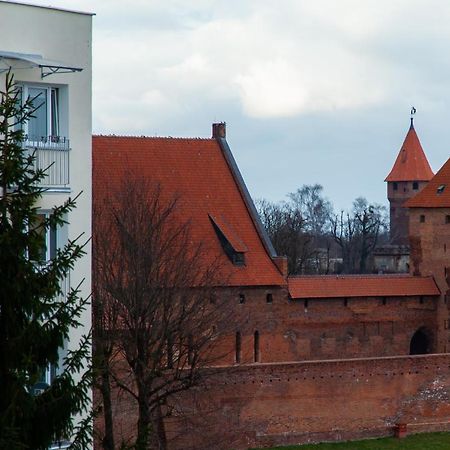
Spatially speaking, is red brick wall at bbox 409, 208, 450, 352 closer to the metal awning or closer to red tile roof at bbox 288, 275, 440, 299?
red tile roof at bbox 288, 275, 440, 299

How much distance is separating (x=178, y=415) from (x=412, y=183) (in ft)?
165

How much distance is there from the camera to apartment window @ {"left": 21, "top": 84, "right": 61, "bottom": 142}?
13500 millimetres

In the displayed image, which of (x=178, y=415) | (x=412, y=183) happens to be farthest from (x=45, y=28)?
(x=412, y=183)

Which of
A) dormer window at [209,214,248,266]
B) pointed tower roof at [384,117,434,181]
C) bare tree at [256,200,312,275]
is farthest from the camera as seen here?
pointed tower roof at [384,117,434,181]

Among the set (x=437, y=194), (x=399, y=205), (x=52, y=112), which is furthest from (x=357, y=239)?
(x=52, y=112)

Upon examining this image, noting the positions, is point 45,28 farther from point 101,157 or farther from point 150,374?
point 101,157

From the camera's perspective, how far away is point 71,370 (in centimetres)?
1066

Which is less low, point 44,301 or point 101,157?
point 101,157

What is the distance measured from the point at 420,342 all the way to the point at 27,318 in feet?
110

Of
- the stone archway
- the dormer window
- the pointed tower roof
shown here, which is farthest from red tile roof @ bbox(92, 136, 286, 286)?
the pointed tower roof

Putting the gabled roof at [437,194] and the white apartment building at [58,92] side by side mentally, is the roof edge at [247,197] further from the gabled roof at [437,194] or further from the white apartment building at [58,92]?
the white apartment building at [58,92]

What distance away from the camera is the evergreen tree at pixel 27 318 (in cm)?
1000

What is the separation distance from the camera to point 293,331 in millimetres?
39250

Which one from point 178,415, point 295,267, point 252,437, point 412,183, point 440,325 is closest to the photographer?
point 178,415
